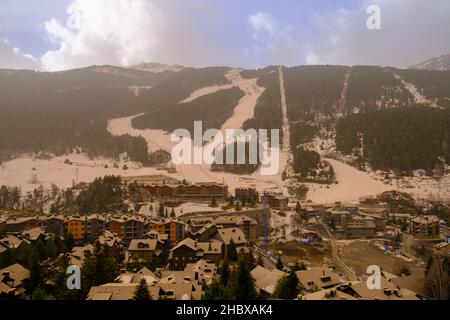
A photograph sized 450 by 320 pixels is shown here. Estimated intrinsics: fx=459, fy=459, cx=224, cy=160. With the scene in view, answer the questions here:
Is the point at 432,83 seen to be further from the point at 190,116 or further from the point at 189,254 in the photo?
the point at 189,254

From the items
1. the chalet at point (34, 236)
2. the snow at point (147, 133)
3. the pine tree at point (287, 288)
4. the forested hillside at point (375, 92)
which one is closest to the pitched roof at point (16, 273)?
the chalet at point (34, 236)

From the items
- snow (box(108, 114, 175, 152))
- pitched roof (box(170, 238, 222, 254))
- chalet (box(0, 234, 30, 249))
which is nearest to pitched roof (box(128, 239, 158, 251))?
pitched roof (box(170, 238, 222, 254))

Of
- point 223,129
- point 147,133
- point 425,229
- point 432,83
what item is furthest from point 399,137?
point 432,83

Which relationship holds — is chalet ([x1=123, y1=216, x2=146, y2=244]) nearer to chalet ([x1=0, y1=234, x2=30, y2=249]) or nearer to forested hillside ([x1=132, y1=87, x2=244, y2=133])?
chalet ([x1=0, y1=234, x2=30, y2=249])

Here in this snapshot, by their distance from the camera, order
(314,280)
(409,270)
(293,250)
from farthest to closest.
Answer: (293,250) → (409,270) → (314,280)

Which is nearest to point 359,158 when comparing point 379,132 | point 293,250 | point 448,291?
point 379,132
